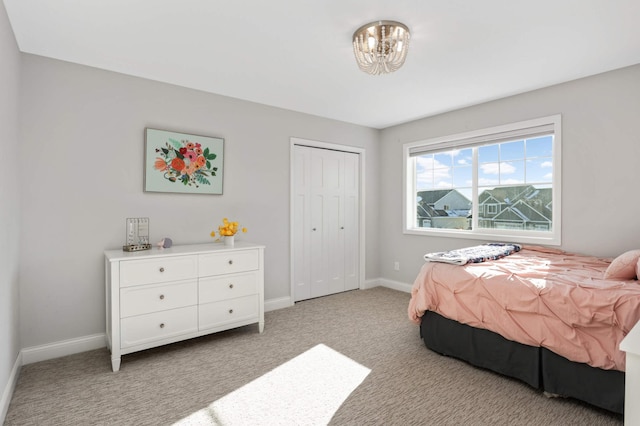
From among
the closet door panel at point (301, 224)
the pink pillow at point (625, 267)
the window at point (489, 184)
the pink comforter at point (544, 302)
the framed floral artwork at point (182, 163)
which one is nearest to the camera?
the pink comforter at point (544, 302)

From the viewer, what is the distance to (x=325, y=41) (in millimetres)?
2357

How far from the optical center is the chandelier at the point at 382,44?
214 centimetres

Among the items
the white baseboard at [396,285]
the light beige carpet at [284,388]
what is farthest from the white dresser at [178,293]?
the white baseboard at [396,285]

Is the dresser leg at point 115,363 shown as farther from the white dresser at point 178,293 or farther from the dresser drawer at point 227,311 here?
the dresser drawer at point 227,311

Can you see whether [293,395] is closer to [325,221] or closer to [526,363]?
[526,363]

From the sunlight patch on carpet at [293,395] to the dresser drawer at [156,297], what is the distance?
2.99 feet

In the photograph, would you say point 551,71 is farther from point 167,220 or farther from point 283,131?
point 167,220

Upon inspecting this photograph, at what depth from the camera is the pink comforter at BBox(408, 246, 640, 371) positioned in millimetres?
1834

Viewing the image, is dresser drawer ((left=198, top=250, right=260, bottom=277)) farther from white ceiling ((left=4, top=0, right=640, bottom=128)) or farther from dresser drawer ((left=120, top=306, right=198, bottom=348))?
white ceiling ((left=4, top=0, right=640, bottom=128))

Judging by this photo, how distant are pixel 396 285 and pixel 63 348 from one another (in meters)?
3.73

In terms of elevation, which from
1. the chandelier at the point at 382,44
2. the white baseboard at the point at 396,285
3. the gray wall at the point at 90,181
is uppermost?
the chandelier at the point at 382,44

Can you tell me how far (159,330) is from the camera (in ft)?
8.49

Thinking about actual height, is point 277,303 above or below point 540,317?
below

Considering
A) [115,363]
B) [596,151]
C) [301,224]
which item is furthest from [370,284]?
[115,363]
